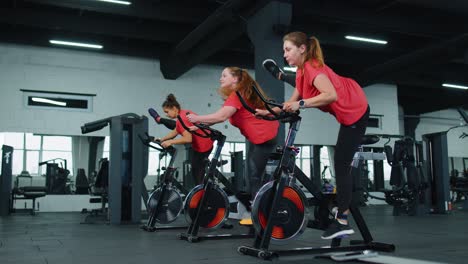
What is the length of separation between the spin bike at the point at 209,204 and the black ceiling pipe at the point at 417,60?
8030 mm

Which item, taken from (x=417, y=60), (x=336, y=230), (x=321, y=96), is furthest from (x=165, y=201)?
(x=417, y=60)

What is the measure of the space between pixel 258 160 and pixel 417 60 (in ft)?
28.7

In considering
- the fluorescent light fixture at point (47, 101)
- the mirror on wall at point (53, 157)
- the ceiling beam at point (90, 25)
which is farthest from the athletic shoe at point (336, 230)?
the fluorescent light fixture at point (47, 101)

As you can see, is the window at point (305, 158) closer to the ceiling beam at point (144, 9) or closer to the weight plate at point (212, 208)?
the ceiling beam at point (144, 9)

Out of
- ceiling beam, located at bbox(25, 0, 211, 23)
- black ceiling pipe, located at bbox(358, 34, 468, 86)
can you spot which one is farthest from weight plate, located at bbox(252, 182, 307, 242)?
black ceiling pipe, located at bbox(358, 34, 468, 86)

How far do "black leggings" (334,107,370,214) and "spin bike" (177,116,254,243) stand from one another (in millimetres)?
1377

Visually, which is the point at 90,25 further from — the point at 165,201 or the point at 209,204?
the point at 209,204

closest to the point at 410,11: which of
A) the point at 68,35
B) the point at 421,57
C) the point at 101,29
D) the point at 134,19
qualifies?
the point at 421,57

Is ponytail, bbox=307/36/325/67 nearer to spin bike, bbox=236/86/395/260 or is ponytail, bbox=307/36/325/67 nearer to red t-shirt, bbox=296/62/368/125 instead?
red t-shirt, bbox=296/62/368/125

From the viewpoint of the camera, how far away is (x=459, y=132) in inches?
746

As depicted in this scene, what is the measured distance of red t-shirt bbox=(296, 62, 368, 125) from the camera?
2.63m

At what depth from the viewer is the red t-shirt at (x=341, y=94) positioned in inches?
104

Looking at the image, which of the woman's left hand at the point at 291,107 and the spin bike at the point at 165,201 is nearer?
the woman's left hand at the point at 291,107

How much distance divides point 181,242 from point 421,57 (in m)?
9.04
